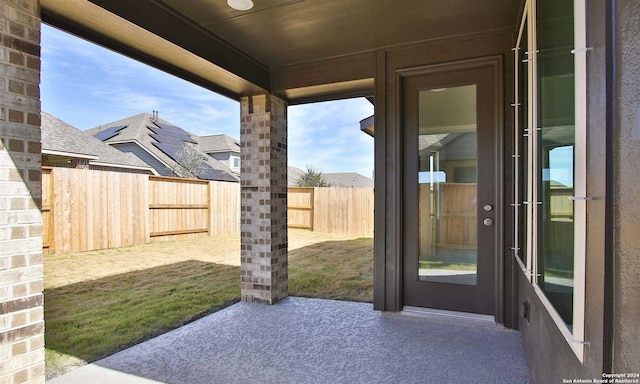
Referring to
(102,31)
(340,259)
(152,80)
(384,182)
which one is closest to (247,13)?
(102,31)

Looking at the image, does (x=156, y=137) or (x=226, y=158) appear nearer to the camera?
(x=156, y=137)

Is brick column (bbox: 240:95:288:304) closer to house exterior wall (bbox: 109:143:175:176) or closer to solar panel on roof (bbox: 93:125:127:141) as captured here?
house exterior wall (bbox: 109:143:175:176)

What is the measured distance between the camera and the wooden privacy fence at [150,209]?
6898 mm

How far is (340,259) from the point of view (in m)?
7.07

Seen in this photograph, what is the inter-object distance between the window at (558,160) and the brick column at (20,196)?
249cm

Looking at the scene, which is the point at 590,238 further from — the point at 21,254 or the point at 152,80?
the point at 152,80

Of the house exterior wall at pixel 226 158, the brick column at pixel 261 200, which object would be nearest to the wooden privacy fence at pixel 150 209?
the brick column at pixel 261 200

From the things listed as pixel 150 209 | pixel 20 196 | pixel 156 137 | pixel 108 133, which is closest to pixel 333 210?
pixel 150 209

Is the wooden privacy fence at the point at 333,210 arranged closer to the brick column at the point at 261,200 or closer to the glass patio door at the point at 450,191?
the brick column at the point at 261,200

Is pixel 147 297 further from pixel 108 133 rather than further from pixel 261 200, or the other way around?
pixel 108 133

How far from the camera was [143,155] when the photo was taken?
1555cm

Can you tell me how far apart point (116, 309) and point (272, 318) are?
1.83 m

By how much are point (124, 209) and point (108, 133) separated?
1096cm

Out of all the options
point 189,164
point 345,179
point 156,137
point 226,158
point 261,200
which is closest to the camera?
point 261,200
